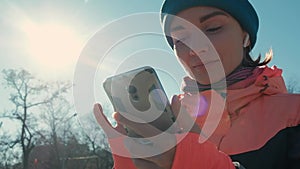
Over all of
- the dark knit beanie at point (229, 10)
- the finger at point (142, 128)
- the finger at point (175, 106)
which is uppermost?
the dark knit beanie at point (229, 10)

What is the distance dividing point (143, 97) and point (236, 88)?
0.58 meters

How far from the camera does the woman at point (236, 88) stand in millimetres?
1208

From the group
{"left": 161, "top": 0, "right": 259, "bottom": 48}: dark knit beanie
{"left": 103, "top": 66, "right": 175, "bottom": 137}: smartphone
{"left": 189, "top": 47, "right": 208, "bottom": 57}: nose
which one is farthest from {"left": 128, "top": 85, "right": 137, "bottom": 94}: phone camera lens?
{"left": 161, "top": 0, "right": 259, "bottom": 48}: dark knit beanie

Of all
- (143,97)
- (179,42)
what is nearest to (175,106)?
(143,97)

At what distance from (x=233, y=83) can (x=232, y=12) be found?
0.28 meters

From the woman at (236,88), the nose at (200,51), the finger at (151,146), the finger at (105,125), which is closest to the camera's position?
the finger at (151,146)

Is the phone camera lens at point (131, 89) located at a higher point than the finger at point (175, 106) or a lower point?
higher

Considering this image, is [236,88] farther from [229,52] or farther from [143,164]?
[143,164]

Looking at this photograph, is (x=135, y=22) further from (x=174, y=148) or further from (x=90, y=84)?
(x=174, y=148)

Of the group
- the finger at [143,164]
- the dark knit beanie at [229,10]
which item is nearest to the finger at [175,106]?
the finger at [143,164]

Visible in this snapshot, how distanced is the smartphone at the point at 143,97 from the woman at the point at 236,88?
0.31 feet

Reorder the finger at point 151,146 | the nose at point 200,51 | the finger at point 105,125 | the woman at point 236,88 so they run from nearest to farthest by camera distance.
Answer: the finger at point 151,146
the finger at point 105,125
the woman at point 236,88
the nose at point 200,51

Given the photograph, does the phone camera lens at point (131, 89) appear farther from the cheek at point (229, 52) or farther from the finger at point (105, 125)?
the cheek at point (229, 52)

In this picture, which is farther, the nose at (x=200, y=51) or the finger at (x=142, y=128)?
the nose at (x=200, y=51)
